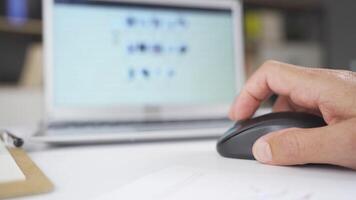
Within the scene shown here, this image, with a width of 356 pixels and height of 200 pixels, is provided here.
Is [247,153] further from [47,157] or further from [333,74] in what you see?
[47,157]

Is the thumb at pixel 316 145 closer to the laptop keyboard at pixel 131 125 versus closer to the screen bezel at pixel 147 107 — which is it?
the laptop keyboard at pixel 131 125

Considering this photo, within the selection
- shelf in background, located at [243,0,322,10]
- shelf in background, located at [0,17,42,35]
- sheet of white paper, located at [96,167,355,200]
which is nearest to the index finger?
sheet of white paper, located at [96,167,355,200]

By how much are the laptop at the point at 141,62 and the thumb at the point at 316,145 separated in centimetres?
28

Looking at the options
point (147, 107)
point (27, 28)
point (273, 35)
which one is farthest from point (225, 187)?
point (273, 35)

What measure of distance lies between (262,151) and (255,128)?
37 millimetres

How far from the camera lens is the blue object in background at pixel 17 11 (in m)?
1.92

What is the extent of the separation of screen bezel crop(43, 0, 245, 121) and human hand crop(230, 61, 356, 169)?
361 mm

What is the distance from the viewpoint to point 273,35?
8.25ft

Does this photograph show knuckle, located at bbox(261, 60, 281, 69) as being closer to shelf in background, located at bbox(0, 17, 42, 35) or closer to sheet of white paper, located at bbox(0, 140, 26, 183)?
sheet of white paper, located at bbox(0, 140, 26, 183)

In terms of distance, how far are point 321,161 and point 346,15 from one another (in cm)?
88

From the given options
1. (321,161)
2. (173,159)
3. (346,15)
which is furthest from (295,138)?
(346,15)

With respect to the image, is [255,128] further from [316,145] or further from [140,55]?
[140,55]

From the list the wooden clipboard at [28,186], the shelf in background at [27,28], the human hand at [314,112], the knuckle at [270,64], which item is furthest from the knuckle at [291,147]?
the shelf in background at [27,28]

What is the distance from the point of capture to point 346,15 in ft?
3.67
